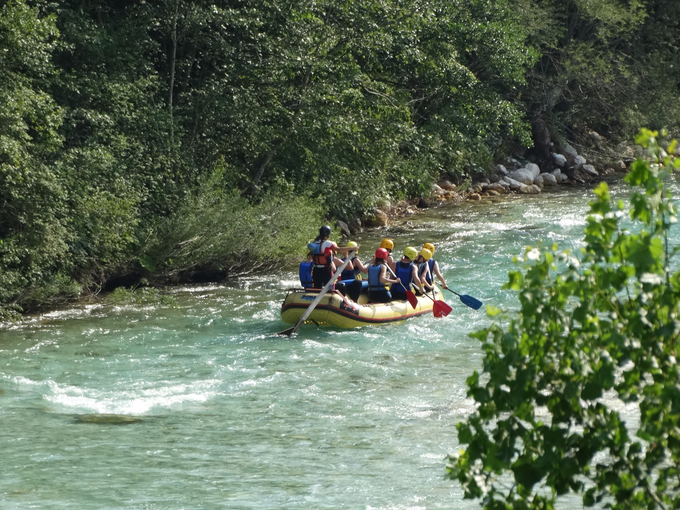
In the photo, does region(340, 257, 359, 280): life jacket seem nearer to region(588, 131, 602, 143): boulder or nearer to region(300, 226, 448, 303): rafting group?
region(300, 226, 448, 303): rafting group

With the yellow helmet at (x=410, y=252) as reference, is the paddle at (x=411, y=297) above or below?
below

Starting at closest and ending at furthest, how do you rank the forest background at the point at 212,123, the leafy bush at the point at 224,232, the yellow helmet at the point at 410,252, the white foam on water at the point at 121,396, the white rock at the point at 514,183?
the white foam on water at the point at 121,396 < the forest background at the point at 212,123 < the yellow helmet at the point at 410,252 < the leafy bush at the point at 224,232 < the white rock at the point at 514,183

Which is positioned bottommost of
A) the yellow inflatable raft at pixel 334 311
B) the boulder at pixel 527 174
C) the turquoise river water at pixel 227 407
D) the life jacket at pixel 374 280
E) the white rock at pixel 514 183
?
the turquoise river water at pixel 227 407

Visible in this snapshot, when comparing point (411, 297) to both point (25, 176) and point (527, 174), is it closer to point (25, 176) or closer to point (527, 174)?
point (25, 176)

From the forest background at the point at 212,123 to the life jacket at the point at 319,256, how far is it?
2504 millimetres

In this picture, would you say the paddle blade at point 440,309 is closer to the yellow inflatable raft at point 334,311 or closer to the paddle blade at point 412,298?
the paddle blade at point 412,298

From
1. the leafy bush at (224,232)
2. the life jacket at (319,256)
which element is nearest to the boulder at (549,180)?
the leafy bush at (224,232)

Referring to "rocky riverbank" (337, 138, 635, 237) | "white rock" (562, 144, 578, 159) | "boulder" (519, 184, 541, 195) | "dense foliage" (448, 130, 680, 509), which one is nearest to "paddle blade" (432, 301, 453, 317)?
"rocky riverbank" (337, 138, 635, 237)

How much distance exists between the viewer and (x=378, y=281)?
11.9m

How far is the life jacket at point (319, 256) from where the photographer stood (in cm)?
1180

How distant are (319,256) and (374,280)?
0.87 m

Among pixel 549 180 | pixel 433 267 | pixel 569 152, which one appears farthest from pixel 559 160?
pixel 433 267

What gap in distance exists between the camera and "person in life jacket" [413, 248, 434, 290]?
40.1 feet

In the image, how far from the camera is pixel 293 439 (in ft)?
22.8
